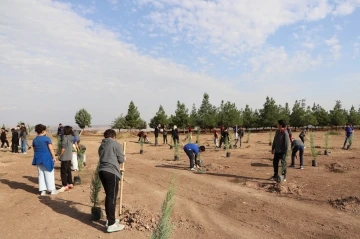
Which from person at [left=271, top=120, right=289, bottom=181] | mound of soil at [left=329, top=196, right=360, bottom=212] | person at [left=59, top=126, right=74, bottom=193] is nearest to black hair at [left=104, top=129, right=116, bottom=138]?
person at [left=59, top=126, right=74, bottom=193]

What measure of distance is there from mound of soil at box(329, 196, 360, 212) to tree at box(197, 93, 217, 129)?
42.3 metres

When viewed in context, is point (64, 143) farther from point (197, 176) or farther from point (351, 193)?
point (351, 193)

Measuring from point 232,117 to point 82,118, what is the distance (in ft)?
99.0

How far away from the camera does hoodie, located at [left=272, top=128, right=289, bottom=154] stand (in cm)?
917

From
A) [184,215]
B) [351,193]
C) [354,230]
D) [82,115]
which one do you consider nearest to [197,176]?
[184,215]

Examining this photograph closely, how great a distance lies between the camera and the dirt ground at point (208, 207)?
17.7ft

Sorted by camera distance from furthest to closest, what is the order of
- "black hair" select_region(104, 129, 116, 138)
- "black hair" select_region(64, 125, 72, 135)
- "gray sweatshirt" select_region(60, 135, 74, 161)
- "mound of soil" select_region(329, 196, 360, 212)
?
"black hair" select_region(64, 125, 72, 135), "gray sweatshirt" select_region(60, 135, 74, 161), "mound of soil" select_region(329, 196, 360, 212), "black hair" select_region(104, 129, 116, 138)

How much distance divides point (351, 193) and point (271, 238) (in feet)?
13.3

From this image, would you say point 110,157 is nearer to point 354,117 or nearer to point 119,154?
point 119,154

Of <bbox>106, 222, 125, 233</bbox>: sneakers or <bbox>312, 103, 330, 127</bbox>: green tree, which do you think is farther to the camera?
<bbox>312, 103, 330, 127</bbox>: green tree

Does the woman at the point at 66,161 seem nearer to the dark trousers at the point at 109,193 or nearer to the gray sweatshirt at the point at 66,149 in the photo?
the gray sweatshirt at the point at 66,149

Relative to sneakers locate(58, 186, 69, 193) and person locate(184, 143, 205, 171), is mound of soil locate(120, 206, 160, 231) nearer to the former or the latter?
sneakers locate(58, 186, 69, 193)

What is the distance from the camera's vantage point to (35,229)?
5277 mm

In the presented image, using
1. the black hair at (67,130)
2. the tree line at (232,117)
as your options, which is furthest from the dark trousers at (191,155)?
the tree line at (232,117)
